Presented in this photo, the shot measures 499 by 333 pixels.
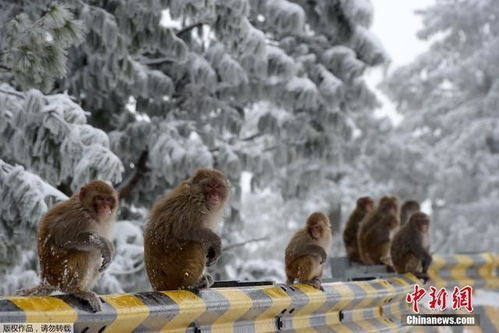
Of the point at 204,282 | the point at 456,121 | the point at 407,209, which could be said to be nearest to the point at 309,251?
the point at 204,282

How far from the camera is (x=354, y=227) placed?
12.4 m

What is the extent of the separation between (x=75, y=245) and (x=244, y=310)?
1.24 m

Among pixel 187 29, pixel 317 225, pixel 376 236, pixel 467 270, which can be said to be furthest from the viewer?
pixel 187 29

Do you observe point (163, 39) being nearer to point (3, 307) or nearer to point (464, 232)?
point (3, 307)

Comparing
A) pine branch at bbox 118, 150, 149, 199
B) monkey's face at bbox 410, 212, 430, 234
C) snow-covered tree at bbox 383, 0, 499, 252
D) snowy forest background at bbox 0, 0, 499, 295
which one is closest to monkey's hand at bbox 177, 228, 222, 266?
snowy forest background at bbox 0, 0, 499, 295

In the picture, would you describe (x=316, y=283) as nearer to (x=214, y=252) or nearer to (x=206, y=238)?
(x=214, y=252)

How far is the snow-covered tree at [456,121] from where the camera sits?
97.2ft

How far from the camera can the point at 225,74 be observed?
13.8 metres

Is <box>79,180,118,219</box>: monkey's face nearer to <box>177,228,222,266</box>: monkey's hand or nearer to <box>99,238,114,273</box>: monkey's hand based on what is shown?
<box>99,238,114,273</box>: monkey's hand

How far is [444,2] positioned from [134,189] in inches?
826

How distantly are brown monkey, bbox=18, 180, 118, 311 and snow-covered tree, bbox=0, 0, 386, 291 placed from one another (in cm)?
313

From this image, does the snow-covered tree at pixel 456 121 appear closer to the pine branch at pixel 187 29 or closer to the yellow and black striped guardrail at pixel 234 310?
the pine branch at pixel 187 29

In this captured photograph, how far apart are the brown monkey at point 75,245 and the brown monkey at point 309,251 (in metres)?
2.55

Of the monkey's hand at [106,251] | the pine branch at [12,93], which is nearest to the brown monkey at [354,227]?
the pine branch at [12,93]
